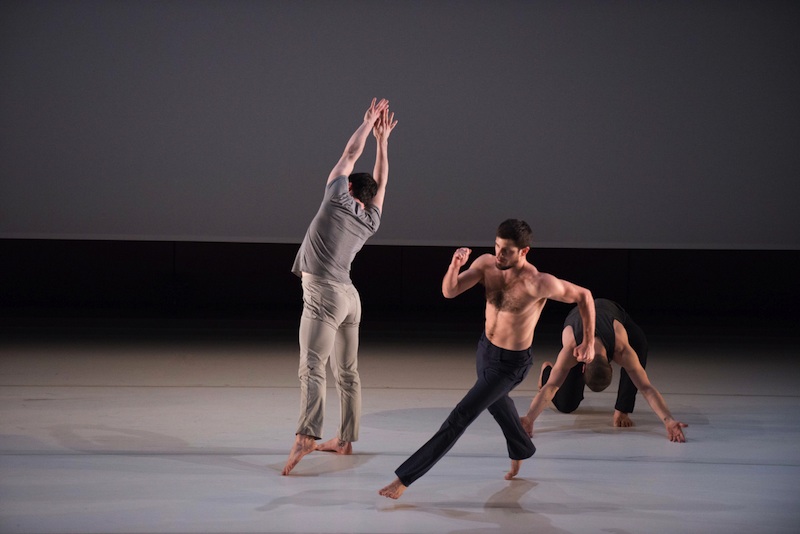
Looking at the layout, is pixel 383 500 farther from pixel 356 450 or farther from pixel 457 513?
pixel 356 450

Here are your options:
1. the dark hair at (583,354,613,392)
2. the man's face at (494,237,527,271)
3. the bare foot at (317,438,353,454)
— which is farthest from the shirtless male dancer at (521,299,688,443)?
the man's face at (494,237,527,271)

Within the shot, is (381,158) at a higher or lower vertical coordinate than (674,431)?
higher

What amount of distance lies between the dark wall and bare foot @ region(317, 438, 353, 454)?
4.83 metres

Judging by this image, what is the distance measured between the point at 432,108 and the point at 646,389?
361 cm

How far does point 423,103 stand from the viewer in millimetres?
7180

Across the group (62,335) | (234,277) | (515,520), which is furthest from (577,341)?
(234,277)

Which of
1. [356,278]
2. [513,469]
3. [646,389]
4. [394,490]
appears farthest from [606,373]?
[356,278]

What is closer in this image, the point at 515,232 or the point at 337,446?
the point at 515,232

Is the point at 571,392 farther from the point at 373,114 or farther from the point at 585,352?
the point at 373,114

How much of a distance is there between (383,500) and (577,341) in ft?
5.25

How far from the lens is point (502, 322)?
3230 millimetres

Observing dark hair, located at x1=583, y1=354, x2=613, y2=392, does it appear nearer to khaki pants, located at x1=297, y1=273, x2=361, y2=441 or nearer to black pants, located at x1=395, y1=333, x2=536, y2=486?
black pants, located at x1=395, y1=333, x2=536, y2=486

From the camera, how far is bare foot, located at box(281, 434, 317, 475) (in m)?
3.51

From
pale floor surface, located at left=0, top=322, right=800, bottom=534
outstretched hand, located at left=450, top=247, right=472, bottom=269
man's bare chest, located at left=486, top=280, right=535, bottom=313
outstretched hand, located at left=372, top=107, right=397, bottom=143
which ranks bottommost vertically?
pale floor surface, located at left=0, top=322, right=800, bottom=534
